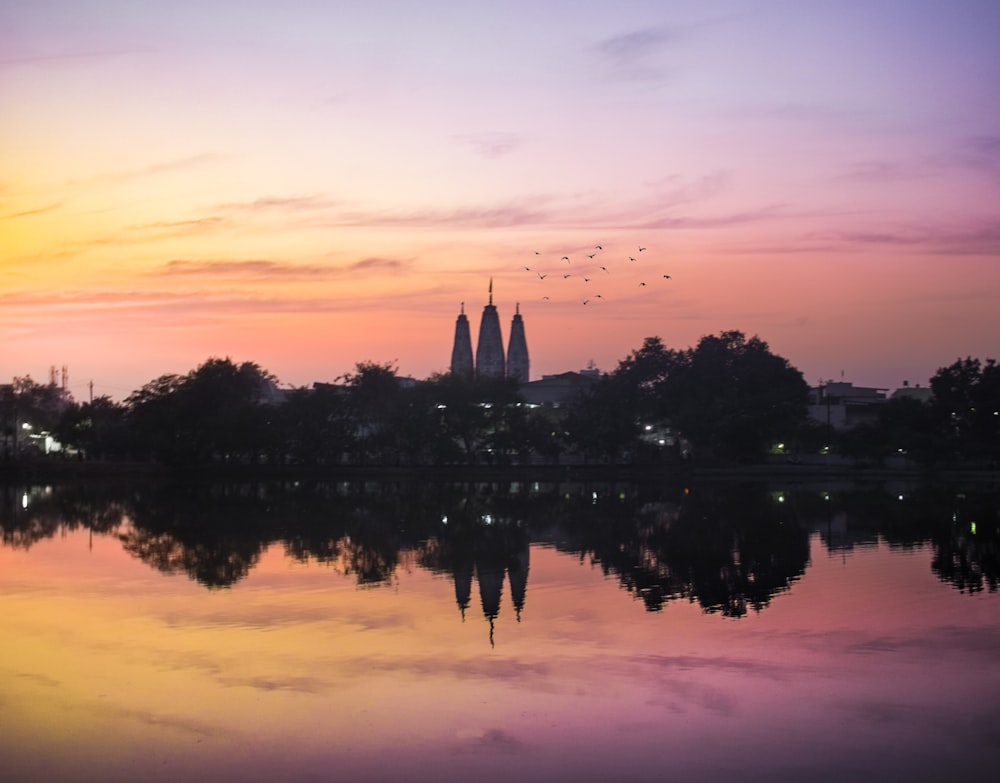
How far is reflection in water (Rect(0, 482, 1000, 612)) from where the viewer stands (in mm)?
26500

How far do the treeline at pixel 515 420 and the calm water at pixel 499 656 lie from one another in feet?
141

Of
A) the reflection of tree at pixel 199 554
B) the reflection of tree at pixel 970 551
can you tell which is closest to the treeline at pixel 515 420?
the reflection of tree at pixel 970 551

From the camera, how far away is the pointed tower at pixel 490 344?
17138 cm

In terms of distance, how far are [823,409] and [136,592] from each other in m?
111

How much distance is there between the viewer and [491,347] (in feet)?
568

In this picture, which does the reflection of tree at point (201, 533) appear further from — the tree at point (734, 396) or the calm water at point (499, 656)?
the tree at point (734, 396)

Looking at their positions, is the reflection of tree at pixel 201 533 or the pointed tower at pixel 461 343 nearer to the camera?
the reflection of tree at pixel 201 533

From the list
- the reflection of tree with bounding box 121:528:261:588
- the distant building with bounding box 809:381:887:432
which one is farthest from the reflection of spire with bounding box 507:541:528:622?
the distant building with bounding box 809:381:887:432

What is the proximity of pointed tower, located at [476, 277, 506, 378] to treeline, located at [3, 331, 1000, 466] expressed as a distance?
77.5 metres

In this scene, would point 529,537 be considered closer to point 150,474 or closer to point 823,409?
point 150,474

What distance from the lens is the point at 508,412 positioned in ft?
272

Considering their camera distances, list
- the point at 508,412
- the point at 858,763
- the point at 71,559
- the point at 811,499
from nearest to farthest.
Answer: the point at 858,763 → the point at 71,559 → the point at 811,499 → the point at 508,412

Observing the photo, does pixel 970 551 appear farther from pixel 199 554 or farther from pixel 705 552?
pixel 199 554

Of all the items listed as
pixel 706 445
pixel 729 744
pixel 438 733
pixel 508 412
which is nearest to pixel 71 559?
pixel 438 733
